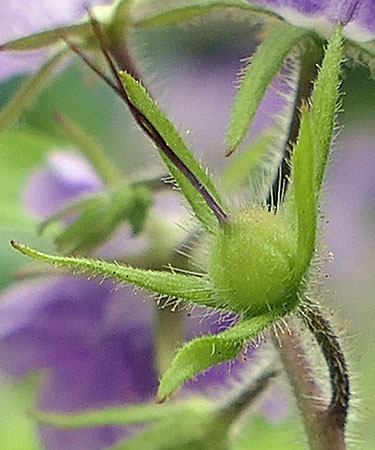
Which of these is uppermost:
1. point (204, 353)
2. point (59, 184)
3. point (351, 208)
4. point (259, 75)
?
point (351, 208)

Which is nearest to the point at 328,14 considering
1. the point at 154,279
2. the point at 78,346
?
the point at 154,279

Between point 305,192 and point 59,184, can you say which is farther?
point 59,184

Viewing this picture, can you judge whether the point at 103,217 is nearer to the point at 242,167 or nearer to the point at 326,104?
the point at 242,167

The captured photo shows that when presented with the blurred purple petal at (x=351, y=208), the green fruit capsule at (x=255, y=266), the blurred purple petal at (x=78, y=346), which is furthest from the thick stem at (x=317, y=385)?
the blurred purple petal at (x=351, y=208)

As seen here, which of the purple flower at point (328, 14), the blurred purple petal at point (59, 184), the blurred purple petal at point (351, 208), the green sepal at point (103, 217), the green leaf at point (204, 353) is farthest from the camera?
the blurred purple petal at point (351, 208)

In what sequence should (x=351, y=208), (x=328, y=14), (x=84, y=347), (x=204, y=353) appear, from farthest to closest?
(x=351, y=208) < (x=84, y=347) < (x=328, y=14) < (x=204, y=353)

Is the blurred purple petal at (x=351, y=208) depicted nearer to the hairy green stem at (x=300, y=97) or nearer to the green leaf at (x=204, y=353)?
the hairy green stem at (x=300, y=97)

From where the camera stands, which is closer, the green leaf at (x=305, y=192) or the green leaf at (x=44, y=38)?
the green leaf at (x=305, y=192)

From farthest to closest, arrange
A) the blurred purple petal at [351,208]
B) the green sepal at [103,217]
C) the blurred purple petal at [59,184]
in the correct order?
the blurred purple petal at [351,208] → the blurred purple petal at [59,184] → the green sepal at [103,217]
